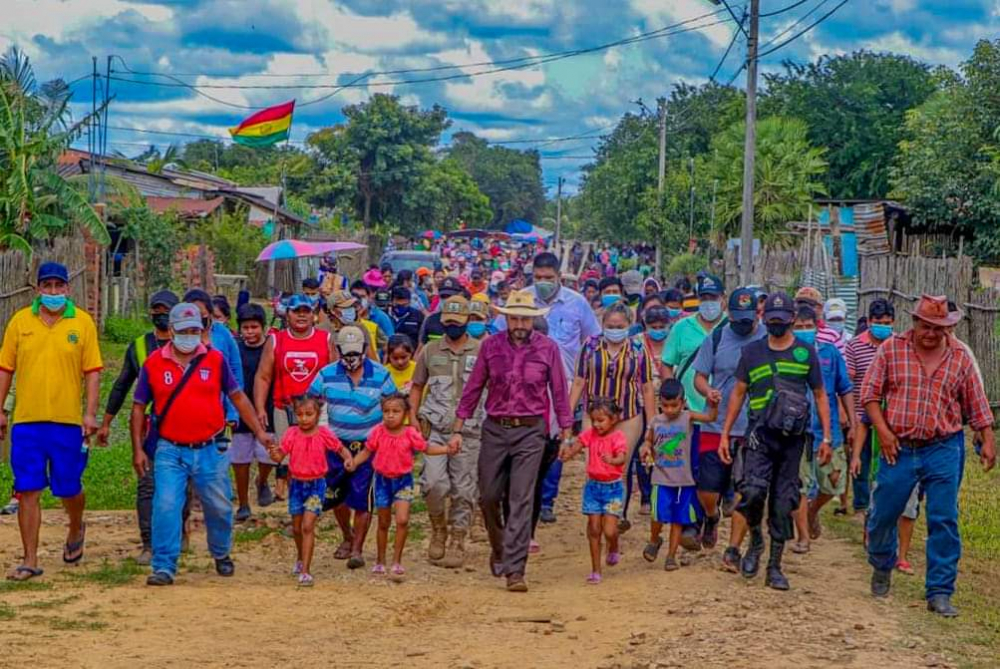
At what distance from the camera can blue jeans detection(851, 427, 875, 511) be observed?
1127 centimetres

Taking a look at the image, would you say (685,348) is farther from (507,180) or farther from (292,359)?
(507,180)

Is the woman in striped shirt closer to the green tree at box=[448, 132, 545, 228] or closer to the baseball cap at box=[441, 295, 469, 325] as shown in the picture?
the baseball cap at box=[441, 295, 469, 325]

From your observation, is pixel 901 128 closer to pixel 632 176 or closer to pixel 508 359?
pixel 632 176

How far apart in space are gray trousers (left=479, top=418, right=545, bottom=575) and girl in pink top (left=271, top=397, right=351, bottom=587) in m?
0.95

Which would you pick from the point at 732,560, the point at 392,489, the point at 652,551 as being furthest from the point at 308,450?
the point at 732,560

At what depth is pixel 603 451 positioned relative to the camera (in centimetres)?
966

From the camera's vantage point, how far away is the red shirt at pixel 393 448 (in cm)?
960

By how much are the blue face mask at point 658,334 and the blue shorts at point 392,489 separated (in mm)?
2927

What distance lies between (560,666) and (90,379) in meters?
3.85

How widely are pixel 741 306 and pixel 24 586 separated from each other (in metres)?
5.01

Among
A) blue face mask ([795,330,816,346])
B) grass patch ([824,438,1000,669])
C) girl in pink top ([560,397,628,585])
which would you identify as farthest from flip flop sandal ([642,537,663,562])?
blue face mask ([795,330,816,346])

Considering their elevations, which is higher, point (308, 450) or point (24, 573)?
point (308, 450)

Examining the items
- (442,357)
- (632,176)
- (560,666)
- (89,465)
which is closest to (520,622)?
(560,666)

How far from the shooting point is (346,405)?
9.84 meters
